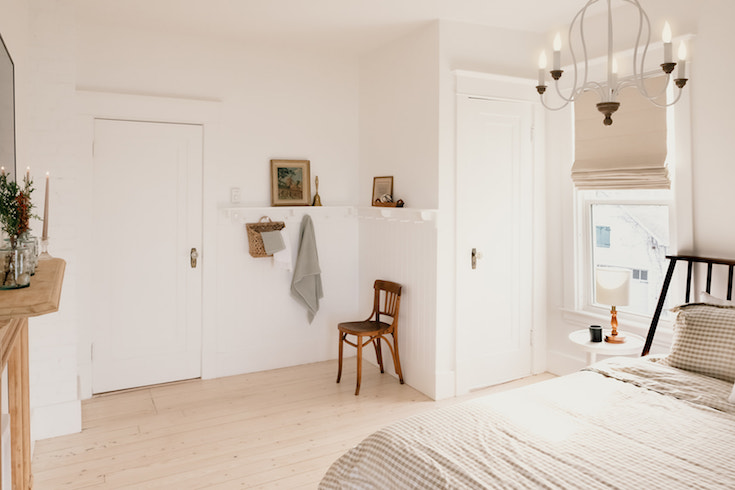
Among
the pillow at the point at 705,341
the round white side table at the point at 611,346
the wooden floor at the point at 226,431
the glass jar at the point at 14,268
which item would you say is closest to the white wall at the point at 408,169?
the wooden floor at the point at 226,431

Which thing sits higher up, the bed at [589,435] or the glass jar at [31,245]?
the glass jar at [31,245]

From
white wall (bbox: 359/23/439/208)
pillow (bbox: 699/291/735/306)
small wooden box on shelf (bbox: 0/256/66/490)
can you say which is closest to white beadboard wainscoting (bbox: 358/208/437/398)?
white wall (bbox: 359/23/439/208)

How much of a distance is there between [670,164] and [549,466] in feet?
7.84

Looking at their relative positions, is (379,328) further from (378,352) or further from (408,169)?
(408,169)

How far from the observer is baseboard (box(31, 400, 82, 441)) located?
309cm

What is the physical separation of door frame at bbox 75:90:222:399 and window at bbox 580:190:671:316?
293cm

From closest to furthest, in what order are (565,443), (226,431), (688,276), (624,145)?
(565,443) → (688,276) → (226,431) → (624,145)

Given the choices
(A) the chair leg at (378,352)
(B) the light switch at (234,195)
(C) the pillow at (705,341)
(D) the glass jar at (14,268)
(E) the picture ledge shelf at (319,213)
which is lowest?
(A) the chair leg at (378,352)

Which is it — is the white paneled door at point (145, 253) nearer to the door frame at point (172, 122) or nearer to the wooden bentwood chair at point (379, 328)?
the door frame at point (172, 122)

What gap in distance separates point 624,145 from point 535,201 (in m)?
0.80

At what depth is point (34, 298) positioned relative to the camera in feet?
3.99

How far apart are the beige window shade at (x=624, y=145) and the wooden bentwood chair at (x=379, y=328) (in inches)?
64.7

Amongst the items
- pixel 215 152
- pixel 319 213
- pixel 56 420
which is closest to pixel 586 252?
pixel 319 213

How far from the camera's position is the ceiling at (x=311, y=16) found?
335 cm
